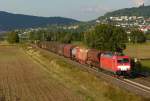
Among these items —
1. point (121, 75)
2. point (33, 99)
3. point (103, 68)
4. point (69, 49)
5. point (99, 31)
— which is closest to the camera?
point (33, 99)

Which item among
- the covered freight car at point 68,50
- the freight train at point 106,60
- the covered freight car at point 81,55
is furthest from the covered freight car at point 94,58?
the covered freight car at point 68,50

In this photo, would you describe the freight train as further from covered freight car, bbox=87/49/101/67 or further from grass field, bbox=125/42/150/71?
grass field, bbox=125/42/150/71

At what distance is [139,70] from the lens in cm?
5747

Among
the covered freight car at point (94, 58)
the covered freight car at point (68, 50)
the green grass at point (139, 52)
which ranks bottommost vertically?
the green grass at point (139, 52)

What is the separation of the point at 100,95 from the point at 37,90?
258 inches

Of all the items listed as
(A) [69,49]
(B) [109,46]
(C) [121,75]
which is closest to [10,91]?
(C) [121,75]

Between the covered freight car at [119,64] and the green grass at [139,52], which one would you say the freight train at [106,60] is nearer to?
the covered freight car at [119,64]

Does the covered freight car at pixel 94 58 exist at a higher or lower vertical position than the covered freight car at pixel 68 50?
higher

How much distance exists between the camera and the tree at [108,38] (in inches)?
3858

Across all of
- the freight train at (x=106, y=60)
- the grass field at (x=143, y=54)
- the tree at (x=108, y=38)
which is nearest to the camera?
the freight train at (x=106, y=60)

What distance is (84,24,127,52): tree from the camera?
98.0 meters

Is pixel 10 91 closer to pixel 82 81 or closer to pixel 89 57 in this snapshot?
pixel 82 81

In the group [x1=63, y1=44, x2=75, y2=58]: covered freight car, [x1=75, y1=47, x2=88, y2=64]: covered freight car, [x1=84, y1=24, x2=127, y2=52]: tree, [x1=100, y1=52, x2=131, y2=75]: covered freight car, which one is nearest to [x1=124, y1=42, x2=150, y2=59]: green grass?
[x1=84, y1=24, x2=127, y2=52]: tree

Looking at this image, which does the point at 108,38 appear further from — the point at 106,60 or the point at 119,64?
the point at 119,64
